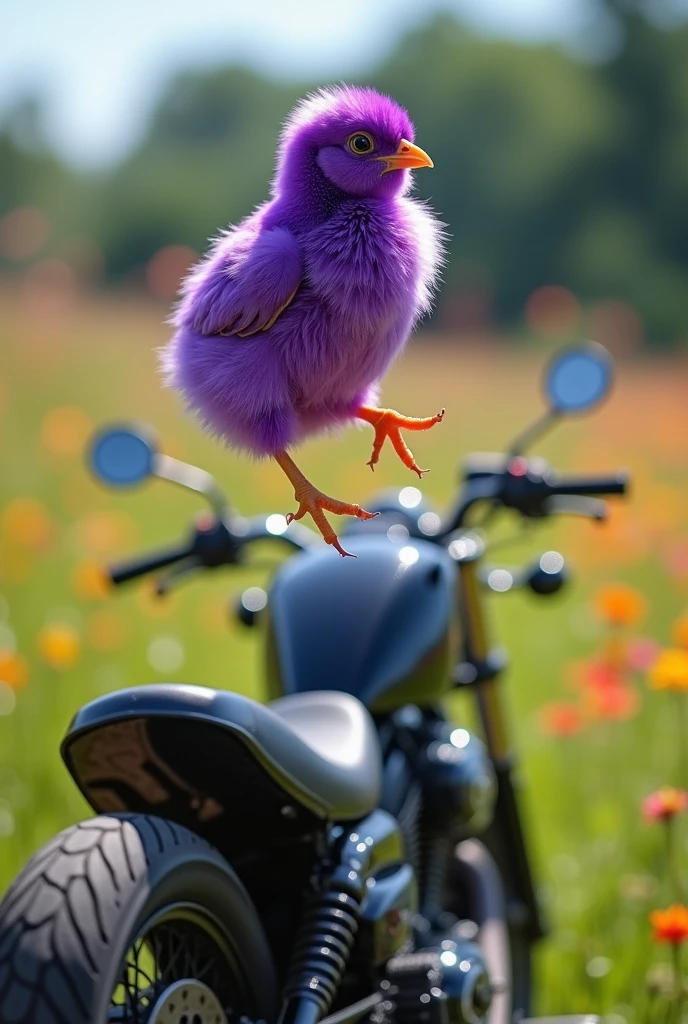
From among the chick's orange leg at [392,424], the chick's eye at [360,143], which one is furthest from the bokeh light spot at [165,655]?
the chick's eye at [360,143]

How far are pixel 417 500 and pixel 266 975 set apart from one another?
107 centimetres

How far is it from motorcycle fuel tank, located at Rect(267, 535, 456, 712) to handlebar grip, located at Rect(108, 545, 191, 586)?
0.23 m

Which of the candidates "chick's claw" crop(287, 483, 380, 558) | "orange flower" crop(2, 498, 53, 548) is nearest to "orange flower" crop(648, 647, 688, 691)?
"chick's claw" crop(287, 483, 380, 558)

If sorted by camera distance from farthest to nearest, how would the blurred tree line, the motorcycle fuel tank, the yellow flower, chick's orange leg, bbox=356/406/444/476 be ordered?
the blurred tree line
the yellow flower
the motorcycle fuel tank
chick's orange leg, bbox=356/406/444/476

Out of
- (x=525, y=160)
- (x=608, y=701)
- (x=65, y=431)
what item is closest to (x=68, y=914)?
(x=608, y=701)

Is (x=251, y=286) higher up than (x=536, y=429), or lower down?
higher up

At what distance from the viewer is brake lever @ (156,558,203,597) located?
2.25 meters

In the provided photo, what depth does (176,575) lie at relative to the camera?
2.26m

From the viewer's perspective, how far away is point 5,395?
6.60 m

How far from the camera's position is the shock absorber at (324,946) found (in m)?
1.57

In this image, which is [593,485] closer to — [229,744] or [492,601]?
[229,744]

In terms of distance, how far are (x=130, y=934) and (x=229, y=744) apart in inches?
11.9

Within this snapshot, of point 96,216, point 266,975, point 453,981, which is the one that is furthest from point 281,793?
point 96,216

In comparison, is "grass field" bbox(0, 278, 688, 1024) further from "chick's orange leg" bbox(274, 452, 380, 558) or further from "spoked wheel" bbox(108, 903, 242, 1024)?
"spoked wheel" bbox(108, 903, 242, 1024)
